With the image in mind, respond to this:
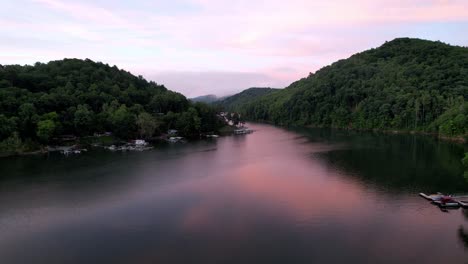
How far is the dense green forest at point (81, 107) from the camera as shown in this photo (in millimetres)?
36750

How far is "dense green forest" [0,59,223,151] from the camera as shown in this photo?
36.8 metres

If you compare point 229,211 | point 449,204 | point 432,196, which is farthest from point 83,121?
point 449,204

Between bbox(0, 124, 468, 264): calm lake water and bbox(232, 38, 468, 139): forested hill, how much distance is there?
2503 cm

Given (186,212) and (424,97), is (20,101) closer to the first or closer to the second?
(186,212)

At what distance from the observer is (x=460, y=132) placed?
42.3 meters

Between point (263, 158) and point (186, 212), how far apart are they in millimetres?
16757

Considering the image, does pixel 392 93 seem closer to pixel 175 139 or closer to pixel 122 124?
pixel 175 139

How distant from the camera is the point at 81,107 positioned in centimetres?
4284

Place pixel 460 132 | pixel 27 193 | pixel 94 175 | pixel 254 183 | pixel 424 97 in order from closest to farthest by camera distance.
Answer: pixel 27 193 → pixel 254 183 → pixel 94 175 → pixel 460 132 → pixel 424 97

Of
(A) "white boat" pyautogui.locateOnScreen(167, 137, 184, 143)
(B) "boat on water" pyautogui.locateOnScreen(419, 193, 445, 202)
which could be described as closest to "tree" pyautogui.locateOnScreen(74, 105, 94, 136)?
(A) "white boat" pyautogui.locateOnScreen(167, 137, 184, 143)

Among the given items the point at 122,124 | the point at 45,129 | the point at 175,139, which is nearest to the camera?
the point at 45,129

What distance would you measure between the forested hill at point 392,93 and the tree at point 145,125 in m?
37.8

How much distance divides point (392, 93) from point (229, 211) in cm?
5436

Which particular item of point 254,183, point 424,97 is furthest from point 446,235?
point 424,97
